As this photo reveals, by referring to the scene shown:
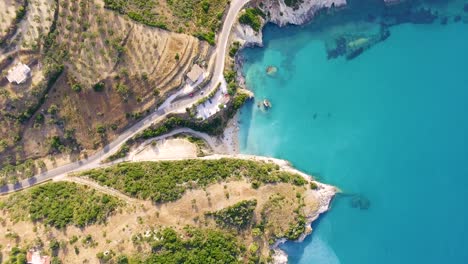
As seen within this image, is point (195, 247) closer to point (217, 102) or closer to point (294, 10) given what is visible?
point (217, 102)

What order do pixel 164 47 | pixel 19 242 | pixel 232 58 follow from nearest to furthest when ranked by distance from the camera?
pixel 19 242, pixel 164 47, pixel 232 58

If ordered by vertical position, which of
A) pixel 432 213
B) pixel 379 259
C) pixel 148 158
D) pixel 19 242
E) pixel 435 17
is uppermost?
pixel 435 17

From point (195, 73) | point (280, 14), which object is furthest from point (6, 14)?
point (280, 14)

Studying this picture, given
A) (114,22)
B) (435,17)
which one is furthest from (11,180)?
(435,17)

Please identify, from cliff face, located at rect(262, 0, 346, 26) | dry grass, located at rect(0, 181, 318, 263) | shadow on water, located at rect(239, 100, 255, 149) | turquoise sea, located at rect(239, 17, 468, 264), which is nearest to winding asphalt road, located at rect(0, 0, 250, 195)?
cliff face, located at rect(262, 0, 346, 26)

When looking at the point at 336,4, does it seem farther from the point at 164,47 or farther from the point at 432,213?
the point at 432,213

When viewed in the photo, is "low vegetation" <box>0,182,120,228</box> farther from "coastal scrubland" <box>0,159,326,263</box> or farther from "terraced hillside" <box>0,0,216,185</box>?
"terraced hillside" <box>0,0,216,185</box>
